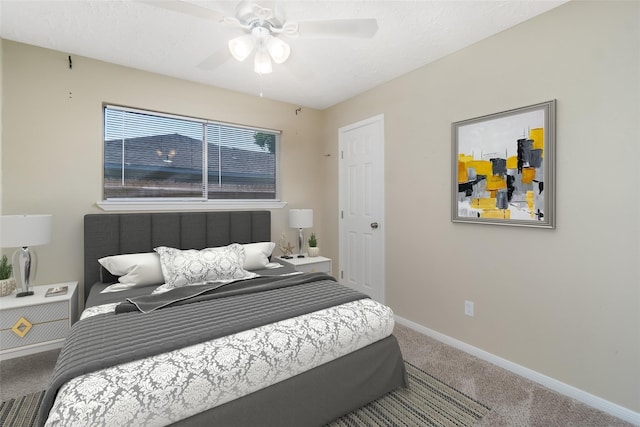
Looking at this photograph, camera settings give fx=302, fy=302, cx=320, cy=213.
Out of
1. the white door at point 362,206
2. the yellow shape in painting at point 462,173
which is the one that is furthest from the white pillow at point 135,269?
the yellow shape in painting at point 462,173

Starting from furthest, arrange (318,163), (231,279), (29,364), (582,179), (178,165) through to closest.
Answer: (318,163) < (178,165) < (231,279) < (29,364) < (582,179)

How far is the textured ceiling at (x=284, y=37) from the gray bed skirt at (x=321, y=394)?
79.0 inches

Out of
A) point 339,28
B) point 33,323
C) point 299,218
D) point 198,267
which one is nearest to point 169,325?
point 198,267

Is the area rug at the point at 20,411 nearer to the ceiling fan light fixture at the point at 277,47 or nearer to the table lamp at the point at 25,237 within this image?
the table lamp at the point at 25,237

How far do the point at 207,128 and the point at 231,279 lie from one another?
75.5 inches

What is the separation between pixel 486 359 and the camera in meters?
2.50

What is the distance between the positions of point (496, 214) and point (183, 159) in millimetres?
3185

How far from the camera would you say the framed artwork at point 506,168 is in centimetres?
213

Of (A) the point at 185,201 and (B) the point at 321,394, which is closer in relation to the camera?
(B) the point at 321,394

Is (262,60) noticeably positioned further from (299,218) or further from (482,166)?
(299,218)

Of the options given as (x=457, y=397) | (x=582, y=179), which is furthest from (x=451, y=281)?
(x=582, y=179)

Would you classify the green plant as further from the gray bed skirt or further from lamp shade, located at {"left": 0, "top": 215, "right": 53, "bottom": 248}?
the gray bed skirt

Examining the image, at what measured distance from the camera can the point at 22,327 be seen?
2104 millimetres

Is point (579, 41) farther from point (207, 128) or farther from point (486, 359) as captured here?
point (207, 128)
